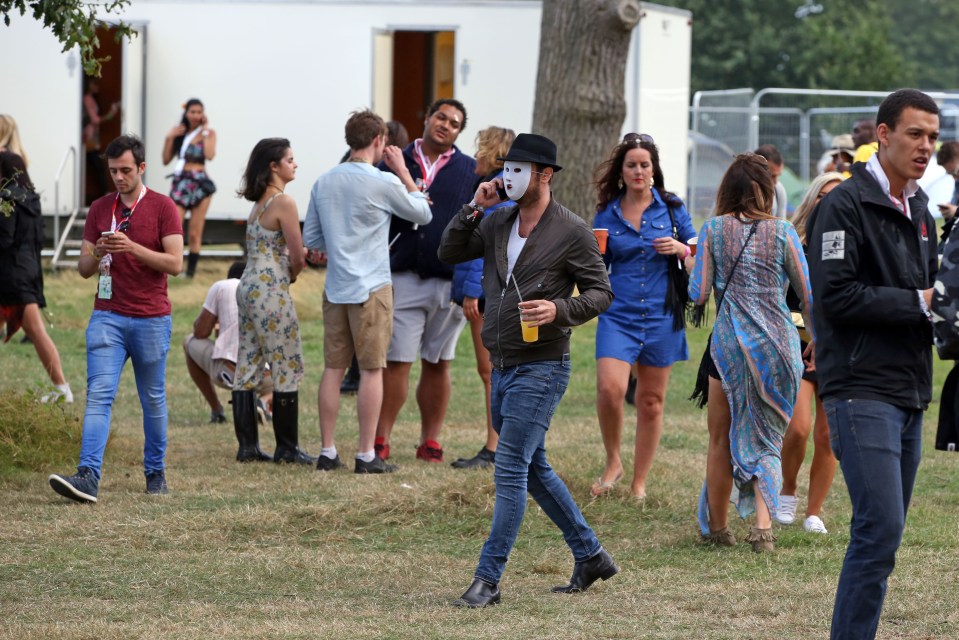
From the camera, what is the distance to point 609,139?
51.8 ft

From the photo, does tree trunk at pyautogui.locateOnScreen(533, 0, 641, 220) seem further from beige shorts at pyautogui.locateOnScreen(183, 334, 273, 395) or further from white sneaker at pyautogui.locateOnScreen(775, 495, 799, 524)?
white sneaker at pyautogui.locateOnScreen(775, 495, 799, 524)

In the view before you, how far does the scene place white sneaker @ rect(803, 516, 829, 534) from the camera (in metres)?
6.99

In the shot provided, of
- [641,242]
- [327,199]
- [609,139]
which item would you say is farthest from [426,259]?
[609,139]

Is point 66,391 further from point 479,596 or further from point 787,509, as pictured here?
point 479,596

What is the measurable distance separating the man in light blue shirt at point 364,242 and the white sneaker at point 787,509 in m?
2.39

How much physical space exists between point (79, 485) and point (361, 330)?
185cm

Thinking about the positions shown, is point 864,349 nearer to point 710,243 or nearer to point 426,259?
point 710,243

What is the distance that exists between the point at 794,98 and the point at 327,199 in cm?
1851

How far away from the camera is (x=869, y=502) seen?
423 centimetres

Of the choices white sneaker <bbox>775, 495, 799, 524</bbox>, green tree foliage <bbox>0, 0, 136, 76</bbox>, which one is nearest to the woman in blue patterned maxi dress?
white sneaker <bbox>775, 495, 799, 524</bbox>

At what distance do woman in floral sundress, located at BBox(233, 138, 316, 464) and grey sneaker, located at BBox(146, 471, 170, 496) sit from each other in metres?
1.03

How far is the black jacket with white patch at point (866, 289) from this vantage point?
4211 millimetres

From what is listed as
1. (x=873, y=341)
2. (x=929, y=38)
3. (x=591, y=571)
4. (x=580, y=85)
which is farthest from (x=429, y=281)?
(x=929, y=38)

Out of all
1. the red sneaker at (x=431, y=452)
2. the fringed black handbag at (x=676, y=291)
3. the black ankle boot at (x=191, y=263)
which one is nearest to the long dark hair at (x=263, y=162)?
the red sneaker at (x=431, y=452)
